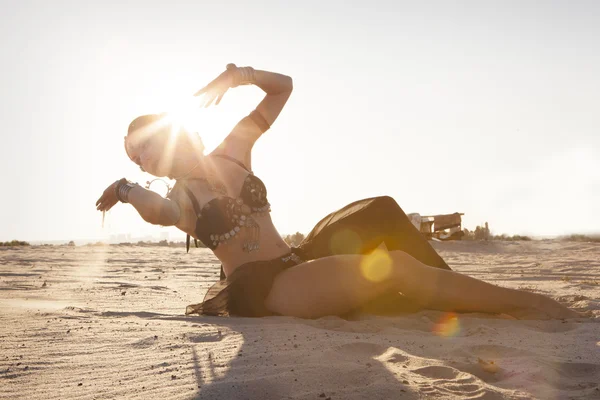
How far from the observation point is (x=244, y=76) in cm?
398

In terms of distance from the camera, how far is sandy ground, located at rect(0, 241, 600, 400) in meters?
1.95

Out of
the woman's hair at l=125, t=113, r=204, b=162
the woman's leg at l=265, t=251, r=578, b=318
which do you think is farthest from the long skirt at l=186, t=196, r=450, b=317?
the woman's hair at l=125, t=113, r=204, b=162

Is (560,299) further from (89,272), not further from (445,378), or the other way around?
(89,272)

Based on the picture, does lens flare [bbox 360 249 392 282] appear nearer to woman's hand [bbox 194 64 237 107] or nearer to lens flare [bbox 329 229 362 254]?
lens flare [bbox 329 229 362 254]

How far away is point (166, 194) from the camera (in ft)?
11.8

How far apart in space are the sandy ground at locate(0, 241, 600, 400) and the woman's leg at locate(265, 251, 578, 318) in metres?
0.12

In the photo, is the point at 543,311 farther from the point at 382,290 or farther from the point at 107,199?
the point at 107,199

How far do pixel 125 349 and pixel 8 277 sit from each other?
438cm

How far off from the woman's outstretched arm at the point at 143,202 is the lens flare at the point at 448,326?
163cm

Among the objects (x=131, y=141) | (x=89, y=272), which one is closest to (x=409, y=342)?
(x=131, y=141)

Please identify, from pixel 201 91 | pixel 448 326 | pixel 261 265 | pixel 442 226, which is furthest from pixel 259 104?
pixel 442 226

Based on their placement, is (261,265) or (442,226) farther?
(442,226)

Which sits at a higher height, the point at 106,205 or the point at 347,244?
the point at 106,205

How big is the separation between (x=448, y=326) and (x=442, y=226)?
53.9ft
